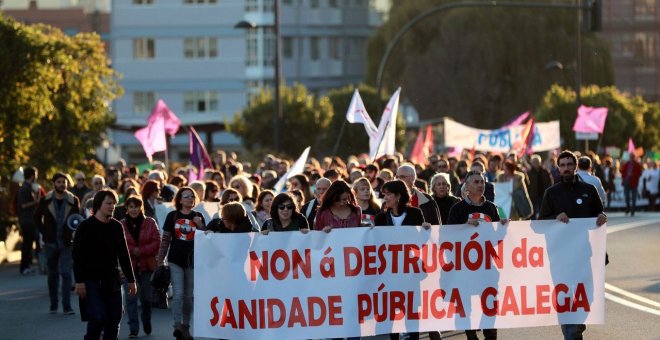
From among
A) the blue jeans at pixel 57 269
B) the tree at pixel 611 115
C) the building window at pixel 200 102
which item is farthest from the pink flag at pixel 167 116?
the building window at pixel 200 102

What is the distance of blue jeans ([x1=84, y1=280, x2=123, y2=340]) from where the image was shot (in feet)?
42.0

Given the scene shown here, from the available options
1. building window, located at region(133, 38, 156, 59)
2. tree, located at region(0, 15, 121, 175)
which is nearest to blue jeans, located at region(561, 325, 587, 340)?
tree, located at region(0, 15, 121, 175)

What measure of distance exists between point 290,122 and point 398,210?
47059 mm

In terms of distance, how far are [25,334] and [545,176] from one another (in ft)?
40.9

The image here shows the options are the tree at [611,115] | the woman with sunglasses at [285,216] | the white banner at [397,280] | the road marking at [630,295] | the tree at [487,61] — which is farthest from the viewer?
the tree at [487,61]

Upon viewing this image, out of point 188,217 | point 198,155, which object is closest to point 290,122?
point 198,155

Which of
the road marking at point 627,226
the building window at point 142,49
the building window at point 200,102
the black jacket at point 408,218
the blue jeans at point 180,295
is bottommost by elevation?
the road marking at point 627,226

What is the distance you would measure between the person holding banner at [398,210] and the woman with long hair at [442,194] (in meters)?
1.83

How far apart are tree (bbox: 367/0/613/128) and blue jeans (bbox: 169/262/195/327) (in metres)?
53.7

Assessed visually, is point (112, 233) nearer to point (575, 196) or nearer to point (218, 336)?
point (218, 336)

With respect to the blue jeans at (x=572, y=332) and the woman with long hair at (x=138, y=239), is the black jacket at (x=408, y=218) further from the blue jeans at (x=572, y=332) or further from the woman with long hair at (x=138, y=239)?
the woman with long hair at (x=138, y=239)

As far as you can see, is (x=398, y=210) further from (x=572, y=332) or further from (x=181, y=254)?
(x=181, y=254)

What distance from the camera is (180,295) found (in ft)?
47.8

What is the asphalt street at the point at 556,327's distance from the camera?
50.2ft
